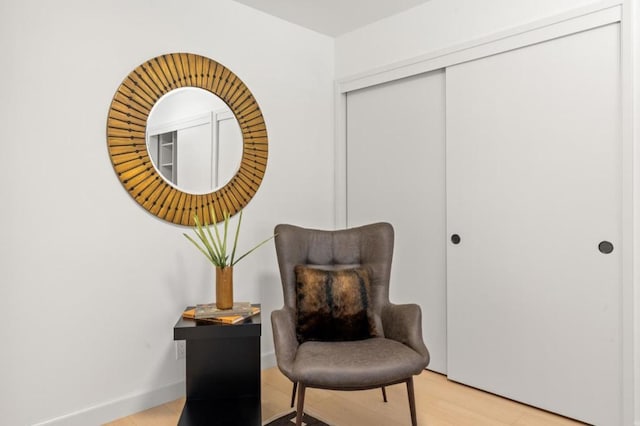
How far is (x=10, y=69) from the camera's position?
1.81 metres

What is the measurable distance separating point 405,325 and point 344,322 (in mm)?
302

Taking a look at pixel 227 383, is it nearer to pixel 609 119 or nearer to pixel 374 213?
pixel 374 213

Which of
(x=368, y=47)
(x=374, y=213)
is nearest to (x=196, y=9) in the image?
(x=368, y=47)

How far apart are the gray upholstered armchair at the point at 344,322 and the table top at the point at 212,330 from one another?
0.12m

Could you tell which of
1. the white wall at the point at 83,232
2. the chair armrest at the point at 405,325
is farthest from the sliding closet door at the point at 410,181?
the white wall at the point at 83,232

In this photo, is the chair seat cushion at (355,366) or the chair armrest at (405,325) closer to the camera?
the chair seat cushion at (355,366)

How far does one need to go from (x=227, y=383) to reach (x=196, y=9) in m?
2.11

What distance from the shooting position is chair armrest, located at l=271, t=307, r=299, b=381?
1.80 metres

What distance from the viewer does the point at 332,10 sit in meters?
2.76

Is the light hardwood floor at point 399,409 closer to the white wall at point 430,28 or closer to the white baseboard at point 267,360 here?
the white baseboard at point 267,360

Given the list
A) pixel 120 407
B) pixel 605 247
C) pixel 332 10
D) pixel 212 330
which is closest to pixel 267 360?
pixel 120 407

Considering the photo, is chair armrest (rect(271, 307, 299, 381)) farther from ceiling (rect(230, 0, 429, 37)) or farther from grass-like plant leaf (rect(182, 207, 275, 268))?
ceiling (rect(230, 0, 429, 37))

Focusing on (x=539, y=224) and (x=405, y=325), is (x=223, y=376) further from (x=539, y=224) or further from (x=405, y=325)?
(x=539, y=224)

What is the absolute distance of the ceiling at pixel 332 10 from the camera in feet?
8.68
